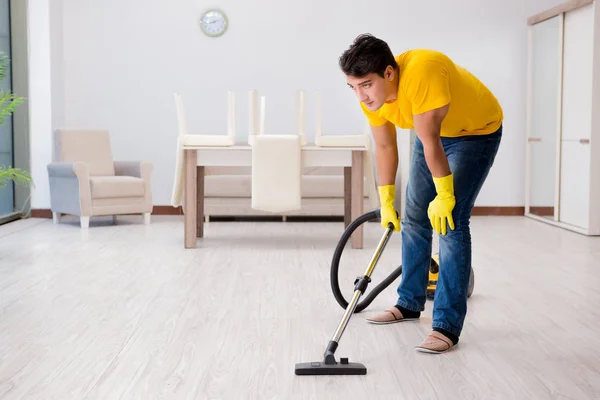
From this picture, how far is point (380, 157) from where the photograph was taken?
290cm

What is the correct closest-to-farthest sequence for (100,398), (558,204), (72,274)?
(100,398)
(72,274)
(558,204)

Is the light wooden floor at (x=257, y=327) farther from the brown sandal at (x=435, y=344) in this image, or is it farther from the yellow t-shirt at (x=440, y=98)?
the yellow t-shirt at (x=440, y=98)

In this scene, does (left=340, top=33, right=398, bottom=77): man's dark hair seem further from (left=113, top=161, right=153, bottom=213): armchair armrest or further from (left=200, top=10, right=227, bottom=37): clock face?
(left=200, top=10, right=227, bottom=37): clock face

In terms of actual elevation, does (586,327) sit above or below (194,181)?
below

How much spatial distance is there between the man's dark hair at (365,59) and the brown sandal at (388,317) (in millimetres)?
1032

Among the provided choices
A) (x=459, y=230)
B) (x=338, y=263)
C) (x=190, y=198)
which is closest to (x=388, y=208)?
(x=459, y=230)

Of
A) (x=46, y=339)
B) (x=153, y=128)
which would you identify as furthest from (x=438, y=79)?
(x=153, y=128)

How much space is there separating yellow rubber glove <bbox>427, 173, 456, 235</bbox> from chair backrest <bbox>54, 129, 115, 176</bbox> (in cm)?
482

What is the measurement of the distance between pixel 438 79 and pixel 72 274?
2.49m

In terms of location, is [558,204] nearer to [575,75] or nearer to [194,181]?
[575,75]

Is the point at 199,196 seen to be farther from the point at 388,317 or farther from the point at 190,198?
the point at 388,317

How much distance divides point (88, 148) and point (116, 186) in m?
0.57

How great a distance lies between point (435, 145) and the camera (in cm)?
247

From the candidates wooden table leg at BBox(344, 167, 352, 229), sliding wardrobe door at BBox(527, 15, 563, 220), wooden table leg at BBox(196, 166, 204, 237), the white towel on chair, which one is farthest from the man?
sliding wardrobe door at BBox(527, 15, 563, 220)
